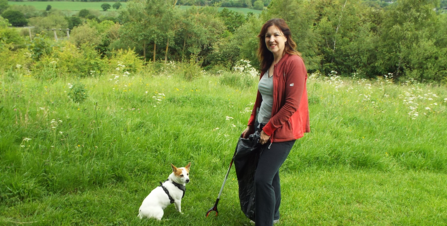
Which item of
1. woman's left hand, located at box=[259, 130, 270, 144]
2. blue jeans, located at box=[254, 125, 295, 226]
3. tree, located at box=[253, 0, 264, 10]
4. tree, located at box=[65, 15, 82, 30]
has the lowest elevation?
tree, located at box=[65, 15, 82, 30]

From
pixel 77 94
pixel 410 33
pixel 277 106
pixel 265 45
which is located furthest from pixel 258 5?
pixel 277 106

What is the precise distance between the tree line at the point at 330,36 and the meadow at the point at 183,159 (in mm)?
18317

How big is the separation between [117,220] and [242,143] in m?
1.52

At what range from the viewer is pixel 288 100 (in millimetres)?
2412

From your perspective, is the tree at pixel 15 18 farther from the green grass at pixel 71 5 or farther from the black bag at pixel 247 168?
the black bag at pixel 247 168

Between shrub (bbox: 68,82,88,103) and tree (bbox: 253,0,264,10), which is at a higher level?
tree (bbox: 253,0,264,10)

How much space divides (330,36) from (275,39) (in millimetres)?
38890

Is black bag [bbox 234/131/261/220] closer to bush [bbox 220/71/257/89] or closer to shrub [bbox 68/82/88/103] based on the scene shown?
shrub [bbox 68/82/88/103]

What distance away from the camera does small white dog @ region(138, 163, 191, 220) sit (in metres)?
2.97

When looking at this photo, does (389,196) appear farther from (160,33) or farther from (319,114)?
(160,33)

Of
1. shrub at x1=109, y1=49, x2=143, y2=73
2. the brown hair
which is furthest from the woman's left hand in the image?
shrub at x1=109, y1=49, x2=143, y2=73

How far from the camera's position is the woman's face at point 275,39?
101 inches

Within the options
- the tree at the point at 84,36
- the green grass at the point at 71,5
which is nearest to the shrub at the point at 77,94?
the tree at the point at 84,36

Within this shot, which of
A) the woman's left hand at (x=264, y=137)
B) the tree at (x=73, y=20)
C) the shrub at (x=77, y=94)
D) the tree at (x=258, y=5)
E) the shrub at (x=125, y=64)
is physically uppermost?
the tree at (x=258, y=5)
